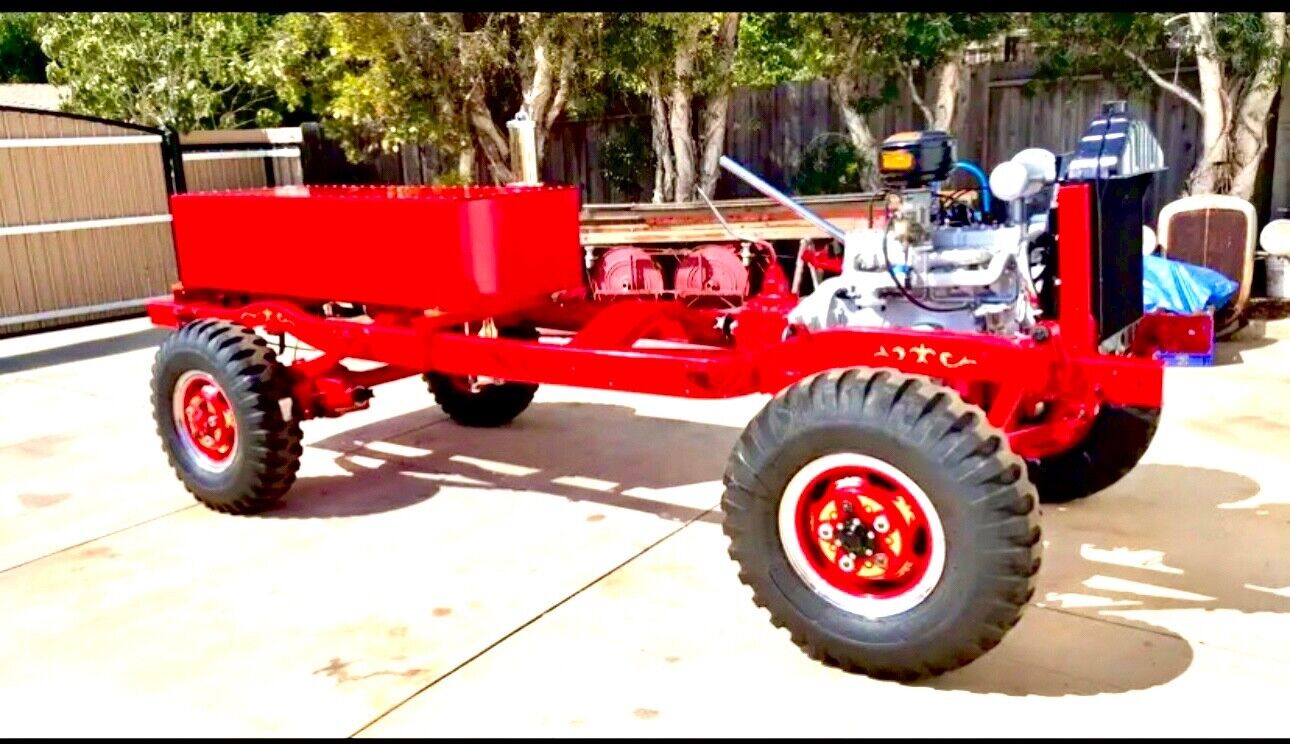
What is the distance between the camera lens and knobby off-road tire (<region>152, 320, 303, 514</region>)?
472 centimetres

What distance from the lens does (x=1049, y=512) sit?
14.9 feet

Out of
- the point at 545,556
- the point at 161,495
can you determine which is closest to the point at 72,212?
the point at 161,495

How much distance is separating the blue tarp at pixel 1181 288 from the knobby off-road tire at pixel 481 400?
13.9ft

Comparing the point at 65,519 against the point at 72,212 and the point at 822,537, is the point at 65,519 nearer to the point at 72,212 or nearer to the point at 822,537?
the point at 822,537

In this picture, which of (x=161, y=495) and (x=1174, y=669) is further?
(x=161, y=495)

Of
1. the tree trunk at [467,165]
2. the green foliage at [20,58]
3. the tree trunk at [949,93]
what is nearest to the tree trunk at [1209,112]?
the tree trunk at [949,93]

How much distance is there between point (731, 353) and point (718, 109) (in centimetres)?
737

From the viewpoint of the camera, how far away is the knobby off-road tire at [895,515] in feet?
9.87

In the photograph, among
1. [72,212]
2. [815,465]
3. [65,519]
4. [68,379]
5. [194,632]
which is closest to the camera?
[815,465]

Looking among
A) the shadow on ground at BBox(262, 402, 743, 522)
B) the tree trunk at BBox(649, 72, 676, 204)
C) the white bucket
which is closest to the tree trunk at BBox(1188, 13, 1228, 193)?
the white bucket

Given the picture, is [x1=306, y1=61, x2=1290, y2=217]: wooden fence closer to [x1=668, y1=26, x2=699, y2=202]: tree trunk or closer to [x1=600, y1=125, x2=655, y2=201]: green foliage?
[x1=600, y1=125, x2=655, y2=201]: green foliage

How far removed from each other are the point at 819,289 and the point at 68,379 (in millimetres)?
6527

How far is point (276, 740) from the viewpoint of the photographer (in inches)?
120

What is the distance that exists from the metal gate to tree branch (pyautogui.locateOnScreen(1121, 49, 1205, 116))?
9344 millimetres
